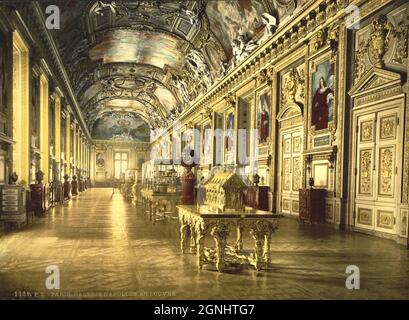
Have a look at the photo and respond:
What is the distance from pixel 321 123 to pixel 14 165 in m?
8.65

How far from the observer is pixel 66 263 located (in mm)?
5324

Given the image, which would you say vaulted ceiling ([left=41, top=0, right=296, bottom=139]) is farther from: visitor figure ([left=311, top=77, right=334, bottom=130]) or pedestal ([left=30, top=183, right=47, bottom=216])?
pedestal ([left=30, top=183, right=47, bottom=216])

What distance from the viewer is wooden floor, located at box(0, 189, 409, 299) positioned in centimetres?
406

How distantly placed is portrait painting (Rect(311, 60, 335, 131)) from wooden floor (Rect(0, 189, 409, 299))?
11.6ft

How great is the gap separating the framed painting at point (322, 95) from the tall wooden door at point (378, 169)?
1.19 m

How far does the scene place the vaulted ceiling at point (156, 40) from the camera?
612 inches

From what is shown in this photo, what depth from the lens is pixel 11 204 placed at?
8977 mm

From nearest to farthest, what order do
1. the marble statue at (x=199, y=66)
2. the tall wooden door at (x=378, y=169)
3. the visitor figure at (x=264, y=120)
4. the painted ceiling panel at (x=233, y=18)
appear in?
1. the tall wooden door at (x=378, y=169)
2. the painted ceiling panel at (x=233, y=18)
3. the visitor figure at (x=264, y=120)
4. the marble statue at (x=199, y=66)

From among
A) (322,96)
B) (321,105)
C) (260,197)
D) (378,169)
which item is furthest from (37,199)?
(378,169)

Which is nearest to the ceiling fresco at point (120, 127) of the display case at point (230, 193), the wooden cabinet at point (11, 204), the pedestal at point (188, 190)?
the pedestal at point (188, 190)

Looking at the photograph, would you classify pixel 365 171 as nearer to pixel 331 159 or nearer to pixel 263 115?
pixel 331 159

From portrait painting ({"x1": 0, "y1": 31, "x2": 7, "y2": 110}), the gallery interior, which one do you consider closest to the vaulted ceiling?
the gallery interior

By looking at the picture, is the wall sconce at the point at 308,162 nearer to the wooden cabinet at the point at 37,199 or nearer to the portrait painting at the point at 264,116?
the portrait painting at the point at 264,116

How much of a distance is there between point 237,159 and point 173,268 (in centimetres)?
1277
